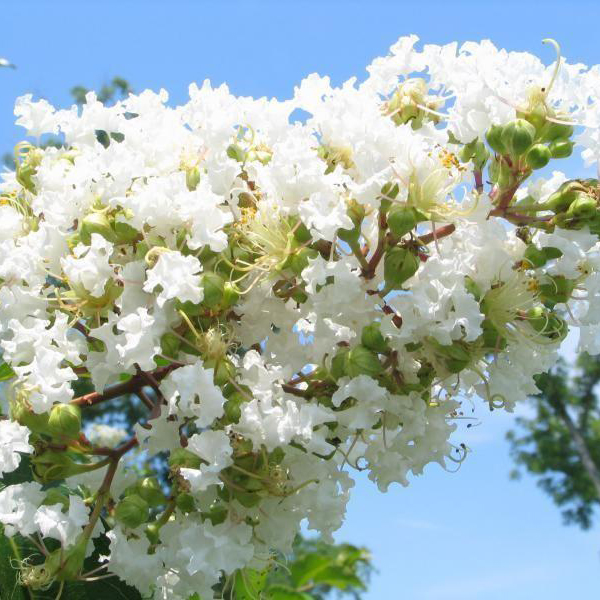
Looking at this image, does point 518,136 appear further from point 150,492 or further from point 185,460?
point 150,492

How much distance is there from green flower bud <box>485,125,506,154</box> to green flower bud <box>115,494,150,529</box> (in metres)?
0.90

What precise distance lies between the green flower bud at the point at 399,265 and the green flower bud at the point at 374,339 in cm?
9

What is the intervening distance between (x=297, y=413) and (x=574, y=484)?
80.4 ft

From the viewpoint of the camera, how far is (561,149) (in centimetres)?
165

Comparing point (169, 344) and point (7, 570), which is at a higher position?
point (169, 344)

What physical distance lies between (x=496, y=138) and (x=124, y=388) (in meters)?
0.82

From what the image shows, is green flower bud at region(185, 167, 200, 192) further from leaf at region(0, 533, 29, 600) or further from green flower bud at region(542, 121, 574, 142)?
leaf at region(0, 533, 29, 600)

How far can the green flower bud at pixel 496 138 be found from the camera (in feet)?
5.32

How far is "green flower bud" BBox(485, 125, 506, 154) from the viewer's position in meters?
1.62

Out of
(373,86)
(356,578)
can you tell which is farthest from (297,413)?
(356,578)

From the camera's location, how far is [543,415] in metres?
25.1

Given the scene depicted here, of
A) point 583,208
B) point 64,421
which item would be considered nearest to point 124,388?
point 64,421

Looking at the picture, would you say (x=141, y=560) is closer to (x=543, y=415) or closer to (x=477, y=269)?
(x=477, y=269)

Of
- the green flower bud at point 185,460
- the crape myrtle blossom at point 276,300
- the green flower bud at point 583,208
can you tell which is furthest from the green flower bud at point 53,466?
the green flower bud at point 583,208
